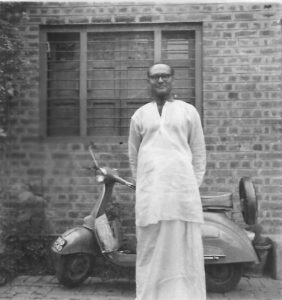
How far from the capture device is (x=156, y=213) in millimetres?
4062

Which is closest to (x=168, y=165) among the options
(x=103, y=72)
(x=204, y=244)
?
(x=204, y=244)

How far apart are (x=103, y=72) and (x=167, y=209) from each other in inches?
111

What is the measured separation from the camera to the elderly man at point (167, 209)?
4.09 meters

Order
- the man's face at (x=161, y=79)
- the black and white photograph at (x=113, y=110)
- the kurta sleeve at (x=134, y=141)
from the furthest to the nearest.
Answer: the black and white photograph at (x=113, y=110) → the kurta sleeve at (x=134, y=141) → the man's face at (x=161, y=79)

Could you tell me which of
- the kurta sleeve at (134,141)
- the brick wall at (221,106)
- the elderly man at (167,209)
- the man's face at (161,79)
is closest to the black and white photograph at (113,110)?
the brick wall at (221,106)

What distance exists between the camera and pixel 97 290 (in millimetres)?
5391

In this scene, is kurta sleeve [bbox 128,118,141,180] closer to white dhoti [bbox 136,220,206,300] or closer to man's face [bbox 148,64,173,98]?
man's face [bbox 148,64,173,98]

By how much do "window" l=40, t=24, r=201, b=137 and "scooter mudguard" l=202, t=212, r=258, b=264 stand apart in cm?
177

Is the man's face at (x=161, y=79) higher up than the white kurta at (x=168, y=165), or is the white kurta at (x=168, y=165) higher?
the man's face at (x=161, y=79)

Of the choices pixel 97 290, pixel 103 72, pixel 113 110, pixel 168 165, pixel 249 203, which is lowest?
pixel 97 290

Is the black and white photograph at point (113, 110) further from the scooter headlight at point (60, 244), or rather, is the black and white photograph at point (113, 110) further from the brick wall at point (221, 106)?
the scooter headlight at point (60, 244)

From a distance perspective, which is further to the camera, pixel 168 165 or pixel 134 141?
pixel 134 141

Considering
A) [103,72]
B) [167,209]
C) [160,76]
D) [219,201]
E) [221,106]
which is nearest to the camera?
[167,209]

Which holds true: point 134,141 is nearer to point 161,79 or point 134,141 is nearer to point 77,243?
point 161,79
